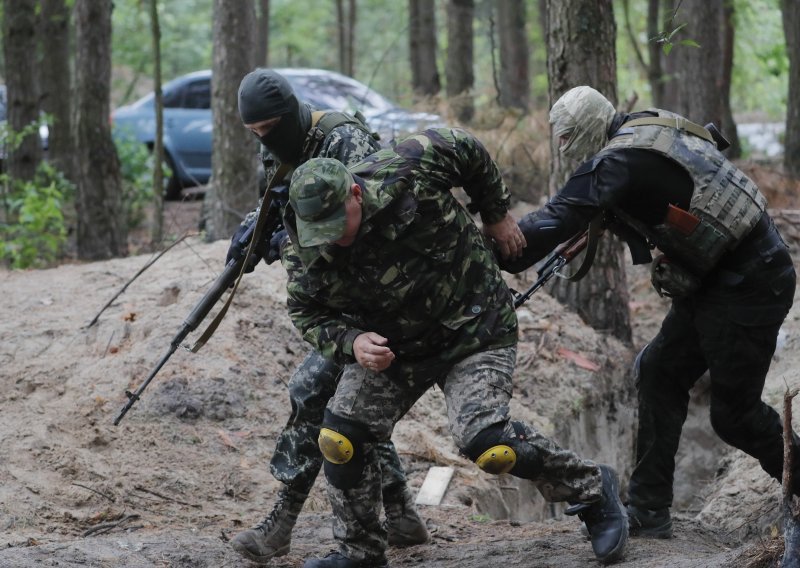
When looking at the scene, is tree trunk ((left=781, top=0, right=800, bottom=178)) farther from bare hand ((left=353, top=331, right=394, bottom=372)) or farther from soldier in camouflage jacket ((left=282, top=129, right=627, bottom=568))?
bare hand ((left=353, top=331, right=394, bottom=372))

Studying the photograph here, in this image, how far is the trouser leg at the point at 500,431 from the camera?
3.92m

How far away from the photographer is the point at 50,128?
1426 cm

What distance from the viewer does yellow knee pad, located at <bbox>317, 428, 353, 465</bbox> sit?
13.1 ft

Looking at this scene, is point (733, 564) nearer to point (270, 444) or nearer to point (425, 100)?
point (270, 444)

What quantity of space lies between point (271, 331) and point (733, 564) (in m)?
4.28

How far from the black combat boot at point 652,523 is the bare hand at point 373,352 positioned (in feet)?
6.02

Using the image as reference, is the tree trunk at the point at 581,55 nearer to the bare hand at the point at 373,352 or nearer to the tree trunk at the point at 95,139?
the bare hand at the point at 373,352

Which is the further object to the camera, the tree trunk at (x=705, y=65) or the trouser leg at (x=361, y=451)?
the tree trunk at (x=705, y=65)

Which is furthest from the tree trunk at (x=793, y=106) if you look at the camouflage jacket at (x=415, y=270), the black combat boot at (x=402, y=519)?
the camouflage jacket at (x=415, y=270)

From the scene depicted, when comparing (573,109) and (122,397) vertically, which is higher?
(573,109)

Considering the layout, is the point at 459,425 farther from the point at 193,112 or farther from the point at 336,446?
the point at 193,112

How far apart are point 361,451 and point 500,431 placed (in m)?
0.59

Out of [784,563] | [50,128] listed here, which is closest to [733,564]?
[784,563]

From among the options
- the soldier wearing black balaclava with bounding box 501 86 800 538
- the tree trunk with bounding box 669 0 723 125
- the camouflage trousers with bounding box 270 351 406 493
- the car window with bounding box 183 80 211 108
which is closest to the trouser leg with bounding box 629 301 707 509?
the soldier wearing black balaclava with bounding box 501 86 800 538
